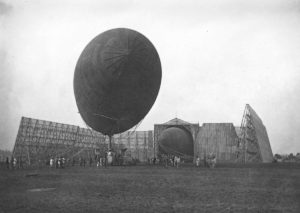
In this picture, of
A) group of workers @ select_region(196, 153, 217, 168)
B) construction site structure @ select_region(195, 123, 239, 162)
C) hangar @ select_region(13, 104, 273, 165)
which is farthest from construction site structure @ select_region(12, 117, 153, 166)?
construction site structure @ select_region(195, 123, 239, 162)

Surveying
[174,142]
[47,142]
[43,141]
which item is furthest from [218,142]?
[43,141]

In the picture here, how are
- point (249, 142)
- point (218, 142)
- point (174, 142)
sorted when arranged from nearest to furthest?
1. point (249, 142)
2. point (218, 142)
3. point (174, 142)

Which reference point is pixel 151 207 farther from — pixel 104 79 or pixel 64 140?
pixel 64 140

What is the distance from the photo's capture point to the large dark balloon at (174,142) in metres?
46.4

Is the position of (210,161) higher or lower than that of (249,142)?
lower

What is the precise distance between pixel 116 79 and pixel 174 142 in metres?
24.6

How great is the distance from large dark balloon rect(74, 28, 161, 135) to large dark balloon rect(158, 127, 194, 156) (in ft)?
69.6

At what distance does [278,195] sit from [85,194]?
513 cm

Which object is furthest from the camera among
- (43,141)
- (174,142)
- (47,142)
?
(174,142)

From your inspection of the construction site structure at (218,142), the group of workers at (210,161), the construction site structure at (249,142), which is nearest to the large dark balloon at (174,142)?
the construction site structure at (218,142)

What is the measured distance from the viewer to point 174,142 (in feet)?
152

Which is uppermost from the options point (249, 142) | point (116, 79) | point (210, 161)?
point (116, 79)

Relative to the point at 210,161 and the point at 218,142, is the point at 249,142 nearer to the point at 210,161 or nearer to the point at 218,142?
the point at 218,142

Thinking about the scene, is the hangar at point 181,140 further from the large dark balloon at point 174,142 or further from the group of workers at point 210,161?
the group of workers at point 210,161
